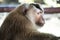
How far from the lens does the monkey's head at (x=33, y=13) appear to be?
3.75 ft

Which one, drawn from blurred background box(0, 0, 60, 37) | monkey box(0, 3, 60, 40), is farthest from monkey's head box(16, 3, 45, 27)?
blurred background box(0, 0, 60, 37)

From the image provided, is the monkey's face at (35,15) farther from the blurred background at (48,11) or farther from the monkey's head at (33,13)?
the blurred background at (48,11)

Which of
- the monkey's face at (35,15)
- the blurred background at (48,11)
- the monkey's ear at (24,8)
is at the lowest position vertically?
the blurred background at (48,11)

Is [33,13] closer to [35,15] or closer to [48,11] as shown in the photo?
[35,15]

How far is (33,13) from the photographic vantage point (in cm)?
120

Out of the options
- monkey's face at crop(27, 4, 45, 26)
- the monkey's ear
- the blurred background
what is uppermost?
the monkey's ear

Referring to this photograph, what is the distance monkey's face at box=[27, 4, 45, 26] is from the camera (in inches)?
46.1

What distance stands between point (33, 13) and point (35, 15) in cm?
2

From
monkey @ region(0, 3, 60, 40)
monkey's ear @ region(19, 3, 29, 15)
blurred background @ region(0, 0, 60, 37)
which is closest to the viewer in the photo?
monkey @ region(0, 3, 60, 40)

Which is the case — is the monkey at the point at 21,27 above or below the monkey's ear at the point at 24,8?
below

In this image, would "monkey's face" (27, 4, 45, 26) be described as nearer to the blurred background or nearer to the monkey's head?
the monkey's head

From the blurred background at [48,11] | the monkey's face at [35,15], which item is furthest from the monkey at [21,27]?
the blurred background at [48,11]

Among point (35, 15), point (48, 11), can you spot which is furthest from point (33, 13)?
point (48, 11)

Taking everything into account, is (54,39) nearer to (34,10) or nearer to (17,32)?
(17,32)
